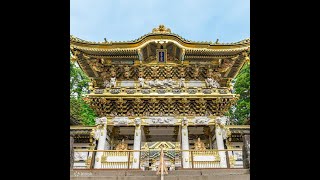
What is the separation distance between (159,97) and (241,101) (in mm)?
15874

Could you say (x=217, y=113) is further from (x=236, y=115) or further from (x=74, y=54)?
(x=236, y=115)

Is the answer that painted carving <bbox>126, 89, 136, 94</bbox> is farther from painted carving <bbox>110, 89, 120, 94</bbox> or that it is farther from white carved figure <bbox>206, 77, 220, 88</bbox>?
white carved figure <bbox>206, 77, 220, 88</bbox>

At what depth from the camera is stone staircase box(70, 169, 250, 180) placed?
837 cm

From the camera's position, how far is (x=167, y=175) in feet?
28.4

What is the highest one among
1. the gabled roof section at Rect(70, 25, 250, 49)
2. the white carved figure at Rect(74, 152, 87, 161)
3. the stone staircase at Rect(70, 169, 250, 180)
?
the gabled roof section at Rect(70, 25, 250, 49)

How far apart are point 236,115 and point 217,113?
1515 centimetres

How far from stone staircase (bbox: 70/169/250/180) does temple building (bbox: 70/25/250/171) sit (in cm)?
405

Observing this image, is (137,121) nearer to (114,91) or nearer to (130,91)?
(130,91)

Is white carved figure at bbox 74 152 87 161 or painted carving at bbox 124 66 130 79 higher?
painted carving at bbox 124 66 130 79

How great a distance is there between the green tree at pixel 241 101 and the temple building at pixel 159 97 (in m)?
11.6

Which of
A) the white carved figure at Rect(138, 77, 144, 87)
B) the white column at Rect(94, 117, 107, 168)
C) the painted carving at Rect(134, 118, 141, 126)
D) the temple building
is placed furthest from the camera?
the white carved figure at Rect(138, 77, 144, 87)

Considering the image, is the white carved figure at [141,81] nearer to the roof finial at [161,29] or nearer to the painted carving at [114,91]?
the painted carving at [114,91]

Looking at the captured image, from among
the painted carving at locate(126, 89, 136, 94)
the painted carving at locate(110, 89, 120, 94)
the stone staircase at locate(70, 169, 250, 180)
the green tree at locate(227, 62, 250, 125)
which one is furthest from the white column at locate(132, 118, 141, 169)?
the green tree at locate(227, 62, 250, 125)
